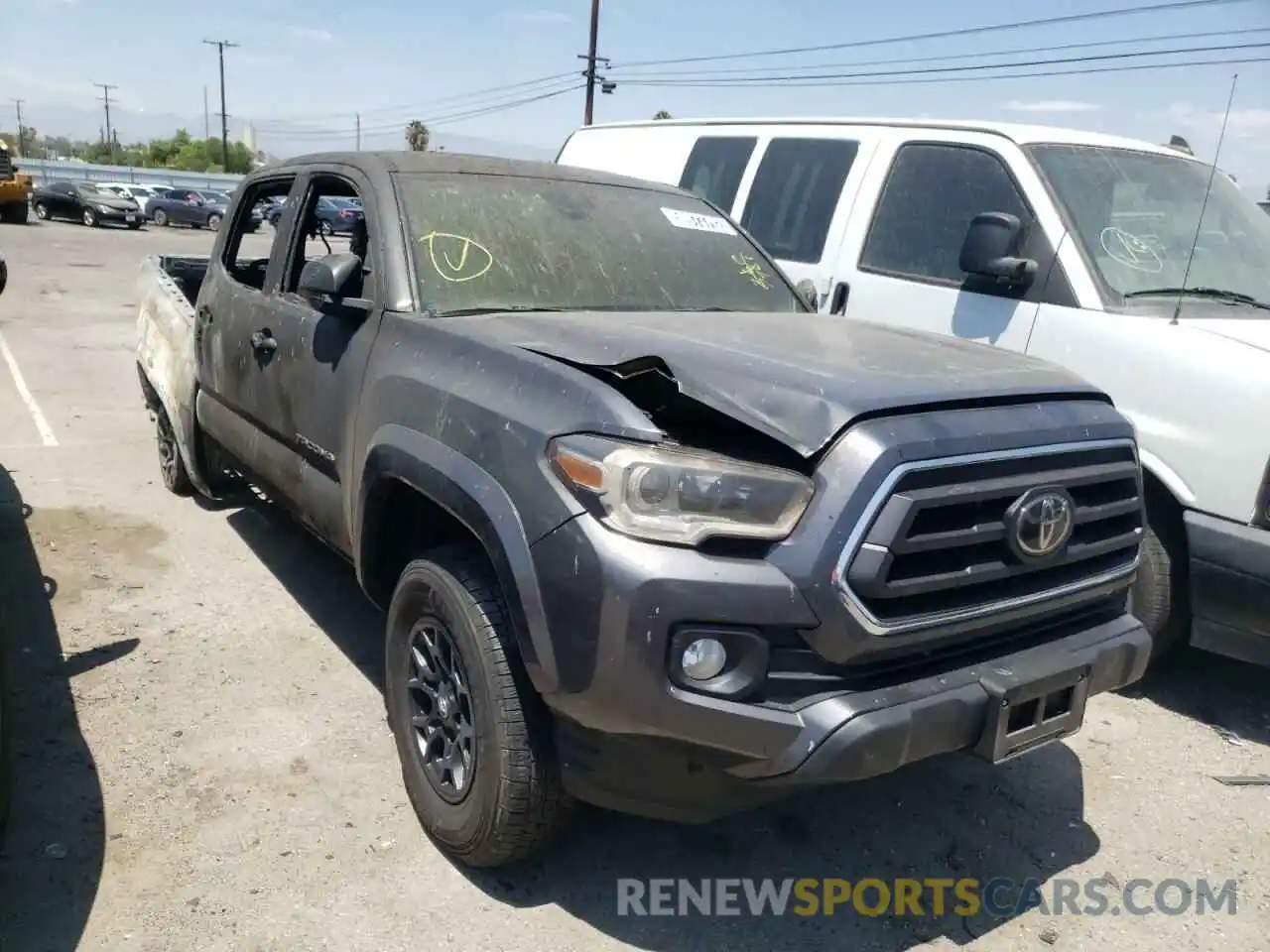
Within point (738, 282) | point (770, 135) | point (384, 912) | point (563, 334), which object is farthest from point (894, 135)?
point (384, 912)

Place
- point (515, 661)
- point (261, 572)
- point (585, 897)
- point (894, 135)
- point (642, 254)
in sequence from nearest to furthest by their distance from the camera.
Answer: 1. point (515, 661)
2. point (585, 897)
3. point (642, 254)
4. point (261, 572)
5. point (894, 135)

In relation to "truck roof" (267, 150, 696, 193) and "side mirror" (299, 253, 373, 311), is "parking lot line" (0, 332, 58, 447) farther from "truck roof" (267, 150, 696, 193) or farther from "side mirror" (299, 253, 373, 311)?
"side mirror" (299, 253, 373, 311)

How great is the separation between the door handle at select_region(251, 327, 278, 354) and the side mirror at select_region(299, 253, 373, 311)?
0.61 meters

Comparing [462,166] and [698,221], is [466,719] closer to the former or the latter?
[462,166]

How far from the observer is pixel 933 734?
2295mm

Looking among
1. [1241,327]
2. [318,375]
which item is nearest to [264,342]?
[318,375]

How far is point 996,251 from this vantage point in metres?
4.34

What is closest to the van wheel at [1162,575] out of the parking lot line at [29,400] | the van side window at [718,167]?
the van side window at [718,167]

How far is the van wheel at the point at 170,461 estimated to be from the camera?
5.83 m

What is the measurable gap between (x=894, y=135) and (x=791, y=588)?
12.6ft

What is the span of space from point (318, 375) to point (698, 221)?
65.2 inches

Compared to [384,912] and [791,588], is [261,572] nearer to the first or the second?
[384,912]

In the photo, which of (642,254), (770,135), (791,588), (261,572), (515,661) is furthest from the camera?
(770,135)

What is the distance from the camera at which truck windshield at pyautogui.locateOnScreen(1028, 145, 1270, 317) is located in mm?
4395
